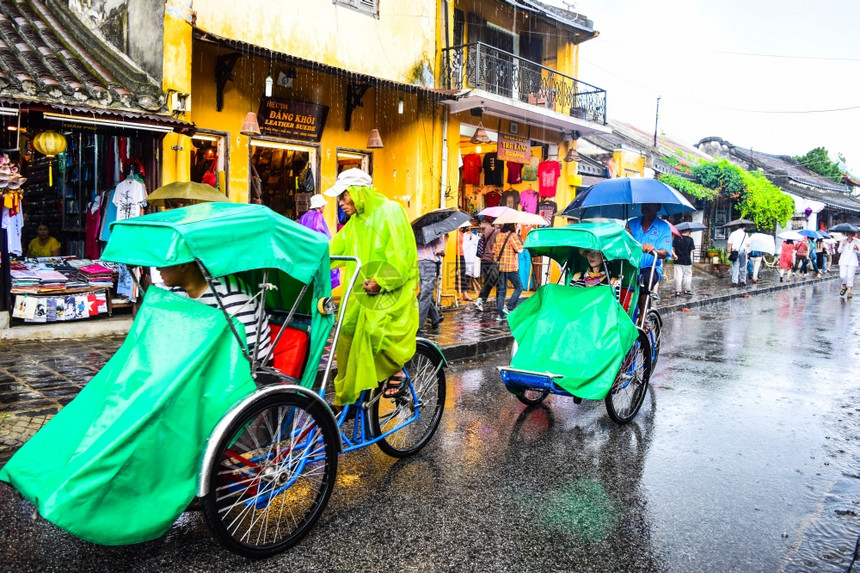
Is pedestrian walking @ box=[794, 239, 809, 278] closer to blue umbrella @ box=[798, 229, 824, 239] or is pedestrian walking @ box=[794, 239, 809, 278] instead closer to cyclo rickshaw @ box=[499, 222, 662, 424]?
blue umbrella @ box=[798, 229, 824, 239]

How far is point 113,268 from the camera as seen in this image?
9586 mm

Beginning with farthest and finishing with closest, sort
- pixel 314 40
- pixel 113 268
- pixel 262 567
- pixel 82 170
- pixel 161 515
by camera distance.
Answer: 1. pixel 314 40
2. pixel 82 170
3. pixel 113 268
4. pixel 262 567
5. pixel 161 515

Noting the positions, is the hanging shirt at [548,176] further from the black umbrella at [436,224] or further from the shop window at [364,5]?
the black umbrella at [436,224]

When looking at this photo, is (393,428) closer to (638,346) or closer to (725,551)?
(725,551)

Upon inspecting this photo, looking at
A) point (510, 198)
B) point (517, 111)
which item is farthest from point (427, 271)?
point (510, 198)

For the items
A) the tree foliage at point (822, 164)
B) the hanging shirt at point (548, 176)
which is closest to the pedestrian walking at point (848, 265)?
the hanging shirt at point (548, 176)

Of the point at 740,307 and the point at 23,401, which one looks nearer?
the point at 23,401

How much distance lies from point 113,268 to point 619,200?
732cm

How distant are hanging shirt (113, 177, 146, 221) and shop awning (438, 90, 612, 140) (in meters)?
5.72

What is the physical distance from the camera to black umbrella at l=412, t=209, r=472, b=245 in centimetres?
964

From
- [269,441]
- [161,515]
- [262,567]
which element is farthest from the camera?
[269,441]

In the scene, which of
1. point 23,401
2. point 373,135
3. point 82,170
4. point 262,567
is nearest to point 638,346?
point 262,567

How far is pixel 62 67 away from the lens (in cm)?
889

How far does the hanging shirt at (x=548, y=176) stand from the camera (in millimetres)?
16516
